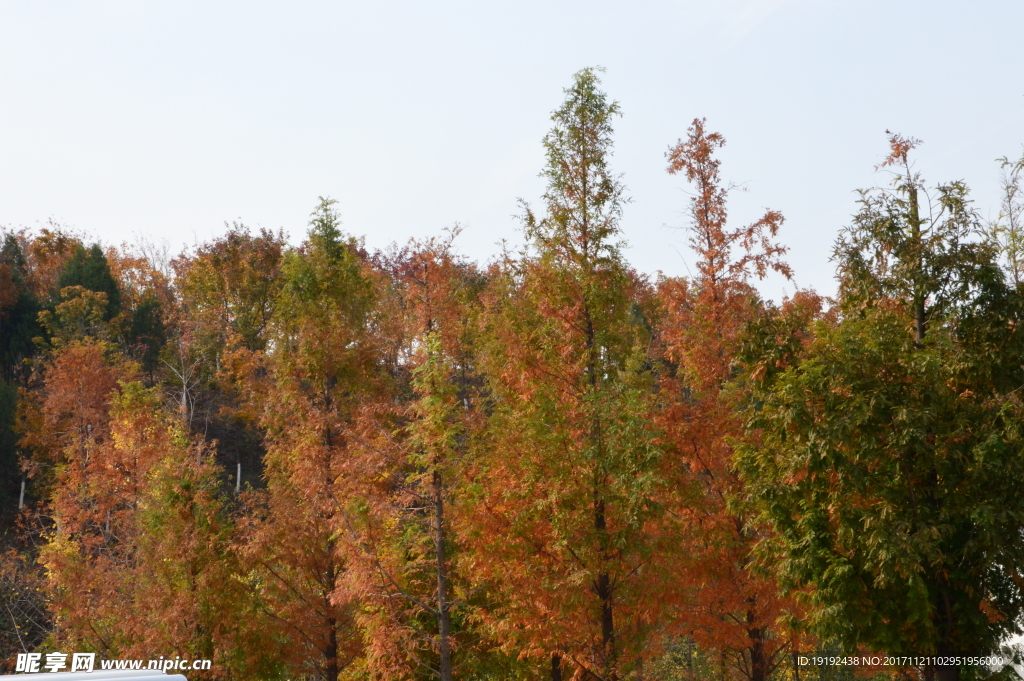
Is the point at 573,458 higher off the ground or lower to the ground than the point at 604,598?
higher

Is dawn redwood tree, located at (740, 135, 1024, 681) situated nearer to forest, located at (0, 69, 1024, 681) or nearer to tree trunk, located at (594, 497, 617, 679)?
forest, located at (0, 69, 1024, 681)

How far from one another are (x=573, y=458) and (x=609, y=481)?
0.70 meters

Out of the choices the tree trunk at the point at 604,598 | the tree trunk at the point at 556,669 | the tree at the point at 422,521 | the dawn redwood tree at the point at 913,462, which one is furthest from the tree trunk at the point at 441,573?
the dawn redwood tree at the point at 913,462

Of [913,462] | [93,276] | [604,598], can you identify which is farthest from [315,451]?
[93,276]

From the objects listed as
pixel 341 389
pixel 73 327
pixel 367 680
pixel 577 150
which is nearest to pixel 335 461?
pixel 341 389

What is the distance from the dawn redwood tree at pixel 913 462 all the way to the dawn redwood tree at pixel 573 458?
2178mm

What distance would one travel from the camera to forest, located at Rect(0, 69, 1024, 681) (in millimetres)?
12609

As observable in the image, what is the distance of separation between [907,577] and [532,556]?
5.52 meters

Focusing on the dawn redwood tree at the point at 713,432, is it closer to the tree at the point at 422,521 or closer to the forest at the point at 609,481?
the forest at the point at 609,481

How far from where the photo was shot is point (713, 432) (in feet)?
53.5

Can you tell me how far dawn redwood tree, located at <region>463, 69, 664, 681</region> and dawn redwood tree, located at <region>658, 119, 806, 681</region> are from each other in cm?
89

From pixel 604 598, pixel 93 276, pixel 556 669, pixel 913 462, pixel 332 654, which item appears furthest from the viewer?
pixel 93 276

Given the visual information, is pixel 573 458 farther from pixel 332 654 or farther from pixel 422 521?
pixel 332 654

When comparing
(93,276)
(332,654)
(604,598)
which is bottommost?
(332,654)
